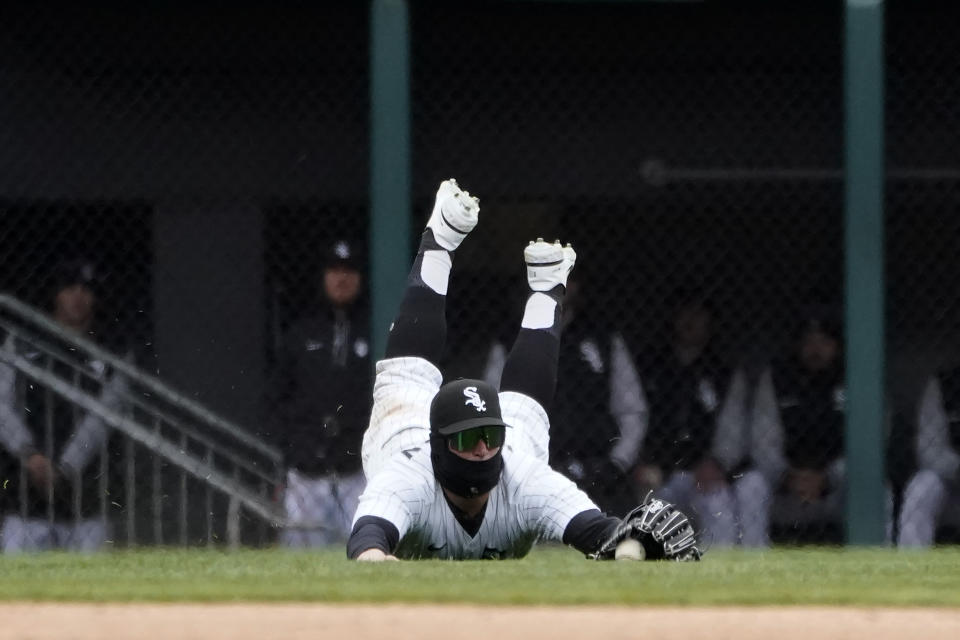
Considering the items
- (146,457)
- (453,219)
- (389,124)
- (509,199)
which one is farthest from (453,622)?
(509,199)

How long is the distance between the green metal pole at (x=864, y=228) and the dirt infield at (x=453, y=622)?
3314 millimetres

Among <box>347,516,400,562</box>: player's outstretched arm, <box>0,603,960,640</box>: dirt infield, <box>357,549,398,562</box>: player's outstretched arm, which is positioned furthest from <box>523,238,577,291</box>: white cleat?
<box>0,603,960,640</box>: dirt infield

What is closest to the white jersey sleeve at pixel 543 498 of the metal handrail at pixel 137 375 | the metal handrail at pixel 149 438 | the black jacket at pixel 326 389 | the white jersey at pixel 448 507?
the white jersey at pixel 448 507

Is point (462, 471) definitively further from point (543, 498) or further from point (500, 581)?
point (500, 581)

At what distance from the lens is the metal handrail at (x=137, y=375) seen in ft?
26.8

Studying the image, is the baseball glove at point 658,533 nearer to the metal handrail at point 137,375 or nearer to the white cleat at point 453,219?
the white cleat at point 453,219

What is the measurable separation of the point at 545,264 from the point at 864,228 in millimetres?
1472

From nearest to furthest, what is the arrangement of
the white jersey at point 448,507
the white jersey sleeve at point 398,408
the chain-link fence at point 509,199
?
the white jersey at point 448,507, the white jersey sleeve at point 398,408, the chain-link fence at point 509,199

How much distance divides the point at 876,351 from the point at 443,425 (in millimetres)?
2643

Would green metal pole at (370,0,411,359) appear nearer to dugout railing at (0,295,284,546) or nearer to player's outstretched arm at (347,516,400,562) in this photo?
dugout railing at (0,295,284,546)

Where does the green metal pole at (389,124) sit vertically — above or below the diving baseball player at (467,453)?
above

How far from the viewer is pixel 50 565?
20.5ft

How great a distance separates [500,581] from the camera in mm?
5090

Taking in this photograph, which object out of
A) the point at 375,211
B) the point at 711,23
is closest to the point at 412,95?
the point at 375,211
